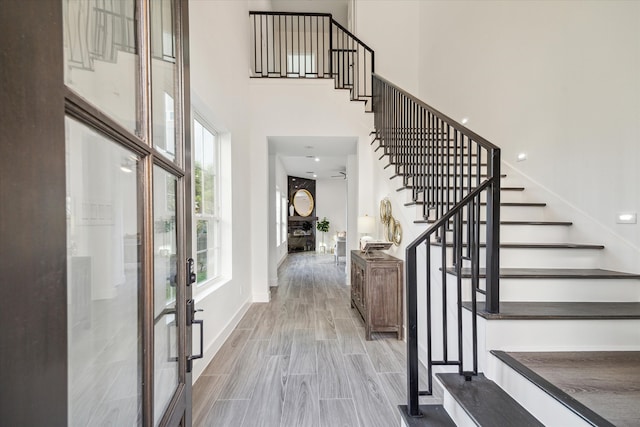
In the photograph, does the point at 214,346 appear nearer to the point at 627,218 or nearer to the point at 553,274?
the point at 553,274

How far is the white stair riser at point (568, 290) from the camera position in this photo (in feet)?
6.26

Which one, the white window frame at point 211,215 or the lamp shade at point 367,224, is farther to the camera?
the lamp shade at point 367,224

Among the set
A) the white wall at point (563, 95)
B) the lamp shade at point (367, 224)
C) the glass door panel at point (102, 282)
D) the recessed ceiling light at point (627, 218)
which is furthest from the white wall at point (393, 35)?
the glass door panel at point (102, 282)

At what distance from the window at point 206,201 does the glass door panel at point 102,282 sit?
1.74 metres

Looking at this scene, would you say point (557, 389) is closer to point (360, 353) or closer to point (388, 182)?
point (360, 353)

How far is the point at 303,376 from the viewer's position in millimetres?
2283

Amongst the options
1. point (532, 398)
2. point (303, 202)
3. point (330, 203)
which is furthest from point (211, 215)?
point (330, 203)

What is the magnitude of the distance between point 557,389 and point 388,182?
262cm

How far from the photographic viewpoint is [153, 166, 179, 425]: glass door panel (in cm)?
95

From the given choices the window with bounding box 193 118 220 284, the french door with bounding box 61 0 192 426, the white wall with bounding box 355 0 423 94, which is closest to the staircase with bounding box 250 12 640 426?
the french door with bounding box 61 0 192 426

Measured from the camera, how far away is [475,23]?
148 inches

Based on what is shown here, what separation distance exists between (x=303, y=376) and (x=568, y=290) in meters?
2.07

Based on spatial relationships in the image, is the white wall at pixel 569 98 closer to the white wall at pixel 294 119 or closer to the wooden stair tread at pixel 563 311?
the wooden stair tread at pixel 563 311

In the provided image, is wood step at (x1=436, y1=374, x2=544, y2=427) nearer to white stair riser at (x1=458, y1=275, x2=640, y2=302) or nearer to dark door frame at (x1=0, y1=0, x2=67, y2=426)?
white stair riser at (x1=458, y1=275, x2=640, y2=302)
